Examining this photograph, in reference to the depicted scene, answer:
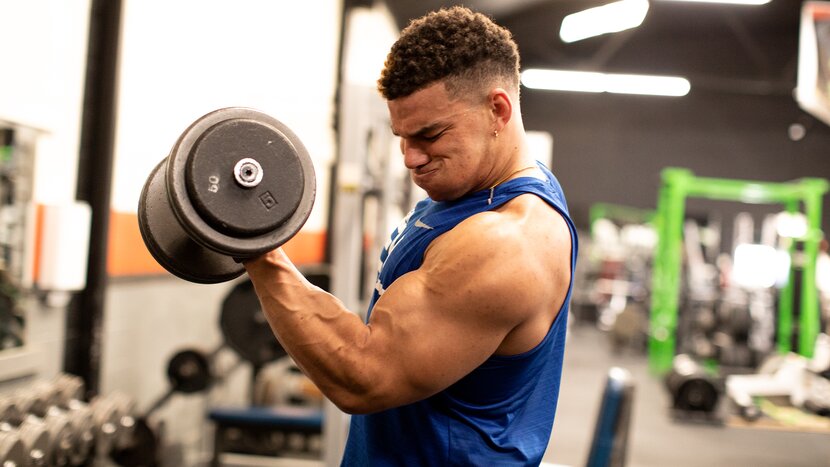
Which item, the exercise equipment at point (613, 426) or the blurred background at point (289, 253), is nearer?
the exercise equipment at point (613, 426)

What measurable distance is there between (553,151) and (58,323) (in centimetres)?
1053

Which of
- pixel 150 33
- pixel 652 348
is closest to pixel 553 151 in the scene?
pixel 652 348

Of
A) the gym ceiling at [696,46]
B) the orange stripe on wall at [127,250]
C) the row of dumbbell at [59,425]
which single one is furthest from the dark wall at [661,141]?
the row of dumbbell at [59,425]

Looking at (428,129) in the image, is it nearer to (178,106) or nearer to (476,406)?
(476,406)

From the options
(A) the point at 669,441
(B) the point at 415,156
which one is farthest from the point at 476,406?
(A) the point at 669,441

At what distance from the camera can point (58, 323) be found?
8.72 ft

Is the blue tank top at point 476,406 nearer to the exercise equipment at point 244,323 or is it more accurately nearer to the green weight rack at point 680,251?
the exercise equipment at point 244,323

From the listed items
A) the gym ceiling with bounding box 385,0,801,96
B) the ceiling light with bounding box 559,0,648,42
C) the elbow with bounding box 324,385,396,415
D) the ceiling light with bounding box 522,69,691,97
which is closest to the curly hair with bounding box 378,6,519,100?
the elbow with bounding box 324,385,396,415

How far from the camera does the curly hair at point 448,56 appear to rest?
3.71 feet

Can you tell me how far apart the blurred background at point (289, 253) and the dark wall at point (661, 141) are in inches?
47.7

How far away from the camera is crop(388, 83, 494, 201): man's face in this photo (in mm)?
1140

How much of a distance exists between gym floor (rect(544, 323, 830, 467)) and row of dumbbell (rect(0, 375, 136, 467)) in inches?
89.4

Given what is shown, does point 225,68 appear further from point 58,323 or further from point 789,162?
point 789,162

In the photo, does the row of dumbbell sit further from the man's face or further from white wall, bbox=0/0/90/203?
the man's face
